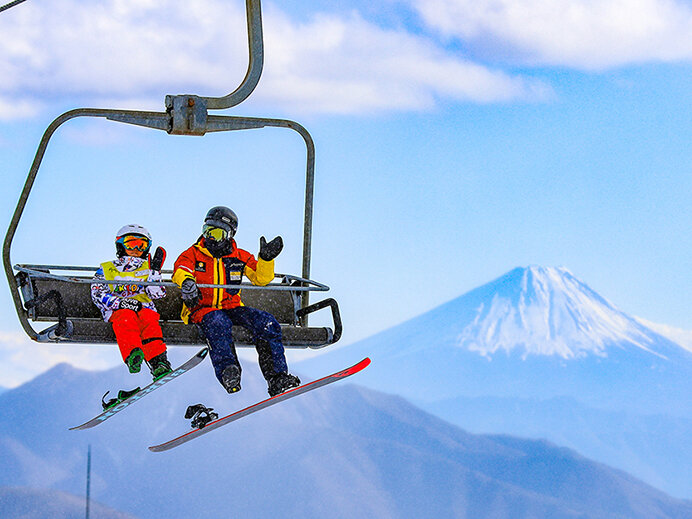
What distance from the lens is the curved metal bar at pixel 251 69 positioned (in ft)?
23.2

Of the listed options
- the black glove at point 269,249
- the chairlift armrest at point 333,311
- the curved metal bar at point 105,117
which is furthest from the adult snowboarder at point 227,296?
the curved metal bar at point 105,117

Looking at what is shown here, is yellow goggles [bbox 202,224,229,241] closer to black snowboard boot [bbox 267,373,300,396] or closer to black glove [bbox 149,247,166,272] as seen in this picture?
black glove [bbox 149,247,166,272]

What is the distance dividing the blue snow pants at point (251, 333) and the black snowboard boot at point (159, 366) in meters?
0.35

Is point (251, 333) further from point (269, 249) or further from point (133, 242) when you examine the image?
point (133, 242)

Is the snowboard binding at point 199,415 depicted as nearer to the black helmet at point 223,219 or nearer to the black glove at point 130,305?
the black glove at point 130,305

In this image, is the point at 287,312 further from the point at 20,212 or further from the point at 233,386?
the point at 20,212

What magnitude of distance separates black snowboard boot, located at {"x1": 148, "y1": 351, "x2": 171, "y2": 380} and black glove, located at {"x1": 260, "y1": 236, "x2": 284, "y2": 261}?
93 centimetres

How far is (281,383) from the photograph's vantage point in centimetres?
732

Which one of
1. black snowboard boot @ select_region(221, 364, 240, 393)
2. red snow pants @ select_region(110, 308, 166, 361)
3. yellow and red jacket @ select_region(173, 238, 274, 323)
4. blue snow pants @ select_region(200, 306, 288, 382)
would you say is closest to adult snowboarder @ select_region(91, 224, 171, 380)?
red snow pants @ select_region(110, 308, 166, 361)

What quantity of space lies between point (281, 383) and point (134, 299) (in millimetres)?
1157

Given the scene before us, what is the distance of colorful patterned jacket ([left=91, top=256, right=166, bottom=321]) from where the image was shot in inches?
298

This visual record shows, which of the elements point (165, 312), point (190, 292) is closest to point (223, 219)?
point (190, 292)

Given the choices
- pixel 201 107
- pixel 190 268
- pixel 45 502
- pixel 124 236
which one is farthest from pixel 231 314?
pixel 45 502

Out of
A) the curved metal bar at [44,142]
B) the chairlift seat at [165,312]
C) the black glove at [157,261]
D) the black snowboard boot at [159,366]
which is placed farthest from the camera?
the black glove at [157,261]
